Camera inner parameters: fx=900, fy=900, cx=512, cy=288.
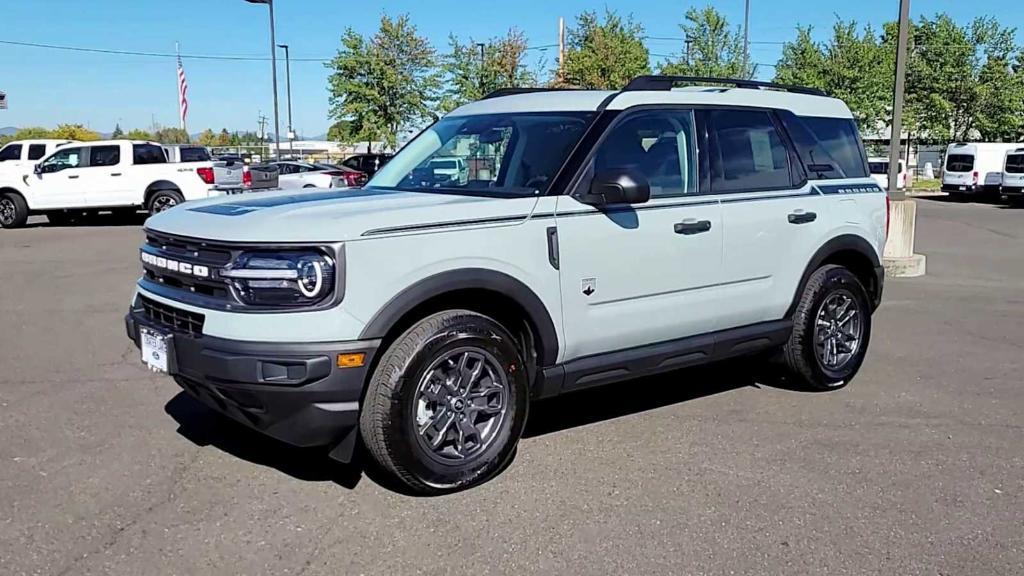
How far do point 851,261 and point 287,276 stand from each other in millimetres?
4059

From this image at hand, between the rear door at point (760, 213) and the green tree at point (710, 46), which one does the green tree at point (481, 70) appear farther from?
the rear door at point (760, 213)

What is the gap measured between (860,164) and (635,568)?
12.5 feet

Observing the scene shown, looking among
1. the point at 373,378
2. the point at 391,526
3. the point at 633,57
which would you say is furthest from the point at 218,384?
the point at 633,57

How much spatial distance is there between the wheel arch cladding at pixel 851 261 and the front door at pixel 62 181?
17.4 meters

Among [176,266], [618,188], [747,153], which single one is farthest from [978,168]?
[176,266]

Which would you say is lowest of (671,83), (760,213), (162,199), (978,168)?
(162,199)

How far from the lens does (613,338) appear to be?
4691mm

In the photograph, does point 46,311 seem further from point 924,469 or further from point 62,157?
point 62,157

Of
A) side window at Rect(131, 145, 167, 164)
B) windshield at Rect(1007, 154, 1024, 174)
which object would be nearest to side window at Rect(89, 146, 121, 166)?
side window at Rect(131, 145, 167, 164)

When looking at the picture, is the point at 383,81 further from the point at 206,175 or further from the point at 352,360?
the point at 352,360

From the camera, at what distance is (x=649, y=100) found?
16.3 ft

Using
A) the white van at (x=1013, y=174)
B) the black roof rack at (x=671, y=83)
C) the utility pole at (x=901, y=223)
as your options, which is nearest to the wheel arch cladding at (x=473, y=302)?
the black roof rack at (x=671, y=83)

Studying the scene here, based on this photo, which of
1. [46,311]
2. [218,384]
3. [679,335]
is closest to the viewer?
[218,384]

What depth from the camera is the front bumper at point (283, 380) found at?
145 inches
